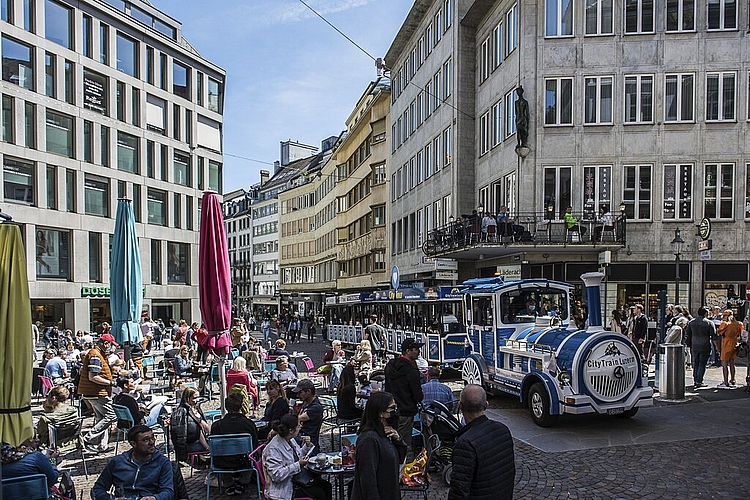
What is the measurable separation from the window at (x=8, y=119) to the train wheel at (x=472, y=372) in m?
27.6

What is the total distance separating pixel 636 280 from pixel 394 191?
21.0 meters

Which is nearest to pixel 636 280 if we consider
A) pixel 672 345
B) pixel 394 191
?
pixel 672 345

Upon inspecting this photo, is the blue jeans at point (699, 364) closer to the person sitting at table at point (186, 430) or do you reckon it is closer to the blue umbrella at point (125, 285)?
the person sitting at table at point (186, 430)

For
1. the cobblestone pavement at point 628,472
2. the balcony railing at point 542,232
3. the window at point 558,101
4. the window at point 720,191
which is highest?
the window at point 558,101

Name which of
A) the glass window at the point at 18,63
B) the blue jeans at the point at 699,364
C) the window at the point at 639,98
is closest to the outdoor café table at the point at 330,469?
the blue jeans at the point at 699,364

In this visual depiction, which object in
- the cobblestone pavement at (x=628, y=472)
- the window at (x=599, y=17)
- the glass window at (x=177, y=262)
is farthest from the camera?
the glass window at (x=177, y=262)

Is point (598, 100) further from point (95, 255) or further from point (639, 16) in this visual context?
point (95, 255)

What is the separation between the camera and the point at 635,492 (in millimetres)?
7805

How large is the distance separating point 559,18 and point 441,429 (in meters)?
20.6

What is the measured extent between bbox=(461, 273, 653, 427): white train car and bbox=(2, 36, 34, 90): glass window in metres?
28.4

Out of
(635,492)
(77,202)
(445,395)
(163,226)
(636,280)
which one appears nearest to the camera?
(635,492)

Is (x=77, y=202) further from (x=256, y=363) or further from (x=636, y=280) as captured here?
(x=636, y=280)

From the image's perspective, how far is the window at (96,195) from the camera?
116ft

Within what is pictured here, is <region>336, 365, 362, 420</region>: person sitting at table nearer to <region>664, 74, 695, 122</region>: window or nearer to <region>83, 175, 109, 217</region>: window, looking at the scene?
<region>664, 74, 695, 122</region>: window
